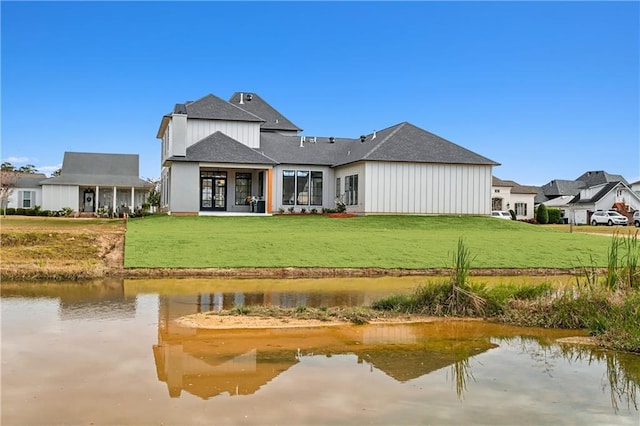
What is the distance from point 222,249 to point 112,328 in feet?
30.4

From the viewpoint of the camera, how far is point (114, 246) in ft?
60.5

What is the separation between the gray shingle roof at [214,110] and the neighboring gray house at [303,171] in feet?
0.20

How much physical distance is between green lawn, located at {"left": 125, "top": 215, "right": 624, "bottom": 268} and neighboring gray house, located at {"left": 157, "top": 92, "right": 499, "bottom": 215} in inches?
188

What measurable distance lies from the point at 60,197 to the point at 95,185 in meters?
2.58

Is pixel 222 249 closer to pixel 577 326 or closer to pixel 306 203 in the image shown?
pixel 577 326

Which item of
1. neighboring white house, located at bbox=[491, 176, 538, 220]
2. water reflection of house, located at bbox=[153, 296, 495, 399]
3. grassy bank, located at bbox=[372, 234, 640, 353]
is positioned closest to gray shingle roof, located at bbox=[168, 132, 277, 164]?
grassy bank, located at bbox=[372, 234, 640, 353]

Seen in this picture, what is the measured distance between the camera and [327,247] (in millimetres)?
19844

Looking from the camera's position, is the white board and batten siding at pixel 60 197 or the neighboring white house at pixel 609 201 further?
the neighboring white house at pixel 609 201

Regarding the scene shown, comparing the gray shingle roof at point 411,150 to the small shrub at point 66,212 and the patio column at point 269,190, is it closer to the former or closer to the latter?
the patio column at point 269,190

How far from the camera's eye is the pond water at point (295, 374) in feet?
18.6

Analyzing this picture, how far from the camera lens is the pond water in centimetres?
568

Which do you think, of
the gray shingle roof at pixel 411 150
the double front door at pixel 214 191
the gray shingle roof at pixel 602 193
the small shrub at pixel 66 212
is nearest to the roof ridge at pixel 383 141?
the gray shingle roof at pixel 411 150

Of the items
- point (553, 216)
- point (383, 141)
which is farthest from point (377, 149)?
point (553, 216)

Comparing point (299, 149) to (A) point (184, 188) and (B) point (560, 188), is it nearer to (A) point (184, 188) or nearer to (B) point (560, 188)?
(A) point (184, 188)
